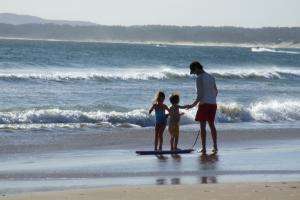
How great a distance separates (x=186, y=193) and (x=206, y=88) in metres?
4.93

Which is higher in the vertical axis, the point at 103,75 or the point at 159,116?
the point at 103,75

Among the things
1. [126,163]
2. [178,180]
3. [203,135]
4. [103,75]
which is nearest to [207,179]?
[178,180]

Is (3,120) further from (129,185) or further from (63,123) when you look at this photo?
(129,185)

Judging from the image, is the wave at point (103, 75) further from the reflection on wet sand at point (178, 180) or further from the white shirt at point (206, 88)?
the reflection on wet sand at point (178, 180)

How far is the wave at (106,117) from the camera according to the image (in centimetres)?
1983

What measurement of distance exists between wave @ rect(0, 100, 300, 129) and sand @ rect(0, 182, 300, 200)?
8.70m

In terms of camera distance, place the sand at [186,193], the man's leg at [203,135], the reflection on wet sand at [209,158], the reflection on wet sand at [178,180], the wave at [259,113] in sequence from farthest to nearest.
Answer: the wave at [259,113] → the man's leg at [203,135] → the reflection on wet sand at [209,158] → the reflection on wet sand at [178,180] → the sand at [186,193]

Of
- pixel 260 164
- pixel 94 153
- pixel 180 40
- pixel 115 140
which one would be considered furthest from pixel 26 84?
pixel 180 40

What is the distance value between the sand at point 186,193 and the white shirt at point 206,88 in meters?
4.19

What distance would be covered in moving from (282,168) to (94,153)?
11.6 feet

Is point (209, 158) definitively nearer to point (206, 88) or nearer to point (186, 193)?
point (206, 88)

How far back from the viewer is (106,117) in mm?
21141

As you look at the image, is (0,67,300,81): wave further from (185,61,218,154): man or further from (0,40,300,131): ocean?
(185,61,218,154): man

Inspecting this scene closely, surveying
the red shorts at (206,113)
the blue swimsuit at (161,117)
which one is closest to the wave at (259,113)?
the blue swimsuit at (161,117)
